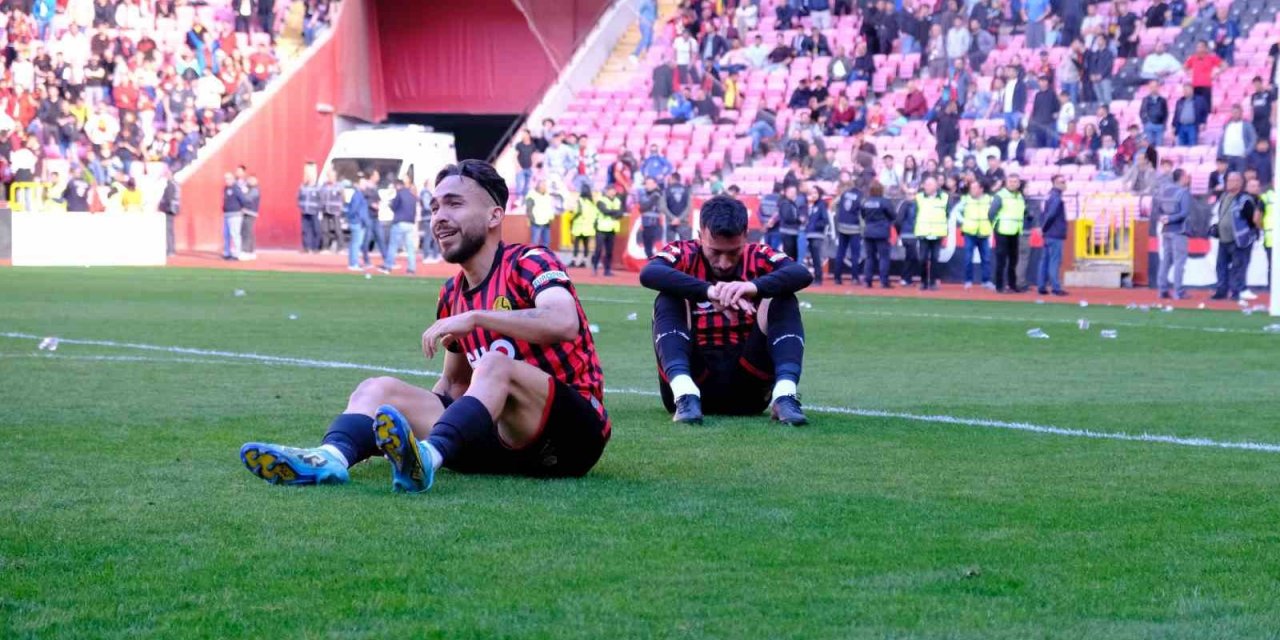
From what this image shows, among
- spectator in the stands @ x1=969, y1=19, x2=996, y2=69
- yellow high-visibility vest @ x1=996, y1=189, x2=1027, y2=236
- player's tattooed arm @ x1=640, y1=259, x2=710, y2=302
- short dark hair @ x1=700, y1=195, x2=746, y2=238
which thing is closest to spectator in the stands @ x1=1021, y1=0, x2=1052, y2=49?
spectator in the stands @ x1=969, y1=19, x2=996, y2=69

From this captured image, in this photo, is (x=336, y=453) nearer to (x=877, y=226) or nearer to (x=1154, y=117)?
(x=877, y=226)

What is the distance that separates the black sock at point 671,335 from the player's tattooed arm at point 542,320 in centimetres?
261

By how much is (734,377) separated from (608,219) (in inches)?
912

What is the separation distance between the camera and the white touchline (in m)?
8.12

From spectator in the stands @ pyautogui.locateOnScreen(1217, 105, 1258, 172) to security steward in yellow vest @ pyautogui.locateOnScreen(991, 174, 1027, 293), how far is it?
11.4 ft

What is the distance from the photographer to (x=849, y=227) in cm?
2923

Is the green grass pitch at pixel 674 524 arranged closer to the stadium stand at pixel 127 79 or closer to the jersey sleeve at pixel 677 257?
the jersey sleeve at pixel 677 257

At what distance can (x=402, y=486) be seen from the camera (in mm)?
6090

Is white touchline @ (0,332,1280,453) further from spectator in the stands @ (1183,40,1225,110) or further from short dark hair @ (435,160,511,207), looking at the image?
spectator in the stands @ (1183,40,1225,110)

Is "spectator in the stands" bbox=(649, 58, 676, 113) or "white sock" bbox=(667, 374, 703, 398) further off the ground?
"spectator in the stands" bbox=(649, 58, 676, 113)

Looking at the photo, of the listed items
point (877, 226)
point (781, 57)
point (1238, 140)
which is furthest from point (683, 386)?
point (781, 57)

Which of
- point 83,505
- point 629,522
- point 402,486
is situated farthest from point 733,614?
point 83,505

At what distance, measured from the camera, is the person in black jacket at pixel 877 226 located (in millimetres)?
28406

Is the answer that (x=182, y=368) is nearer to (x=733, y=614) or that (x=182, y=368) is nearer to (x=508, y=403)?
(x=508, y=403)
